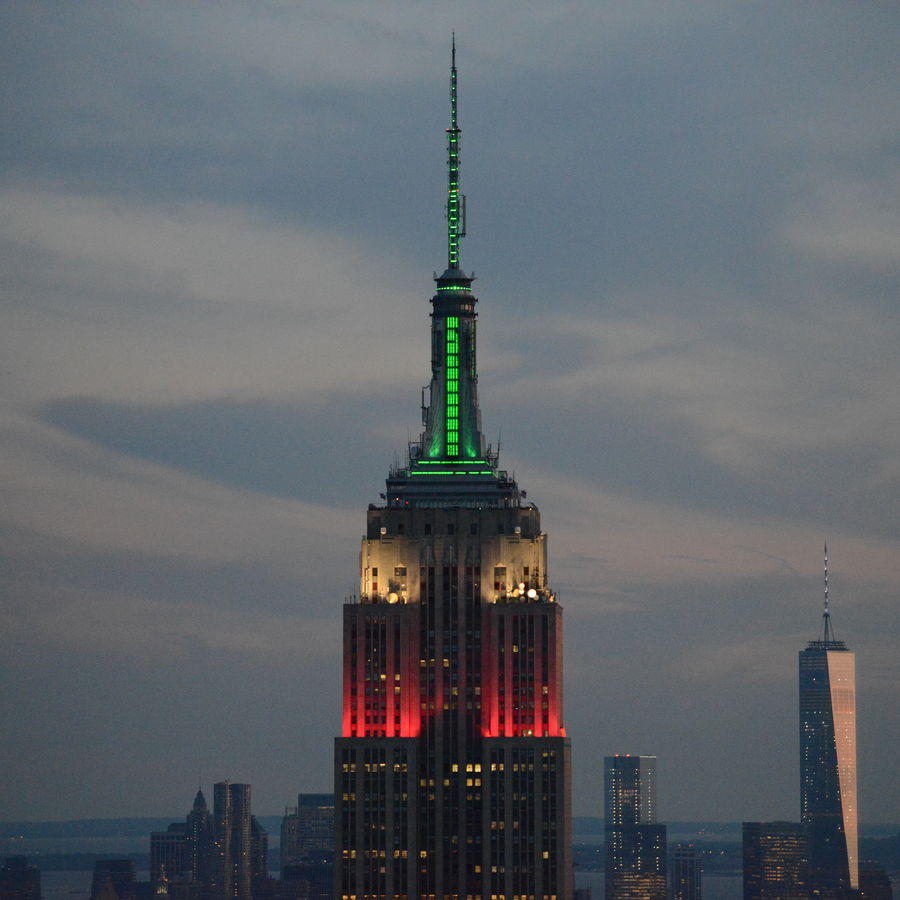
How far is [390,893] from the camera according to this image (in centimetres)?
19275

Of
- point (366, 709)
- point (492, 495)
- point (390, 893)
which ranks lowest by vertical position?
point (390, 893)

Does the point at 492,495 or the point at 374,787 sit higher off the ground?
the point at 492,495

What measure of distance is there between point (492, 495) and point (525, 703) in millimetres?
16689

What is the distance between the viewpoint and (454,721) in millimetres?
194000

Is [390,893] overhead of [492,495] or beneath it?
beneath

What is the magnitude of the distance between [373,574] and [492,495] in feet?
36.4

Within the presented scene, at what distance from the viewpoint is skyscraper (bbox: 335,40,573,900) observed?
191500 millimetres

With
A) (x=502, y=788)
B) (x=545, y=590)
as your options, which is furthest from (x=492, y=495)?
(x=502, y=788)

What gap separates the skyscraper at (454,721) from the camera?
A: 628 ft

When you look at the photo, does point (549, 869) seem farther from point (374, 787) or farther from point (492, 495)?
point (492, 495)

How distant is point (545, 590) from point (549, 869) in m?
21.1

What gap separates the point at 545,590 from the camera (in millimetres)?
196875

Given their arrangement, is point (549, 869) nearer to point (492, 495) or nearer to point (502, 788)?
point (502, 788)

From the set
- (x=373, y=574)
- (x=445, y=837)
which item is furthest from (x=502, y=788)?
(x=373, y=574)
